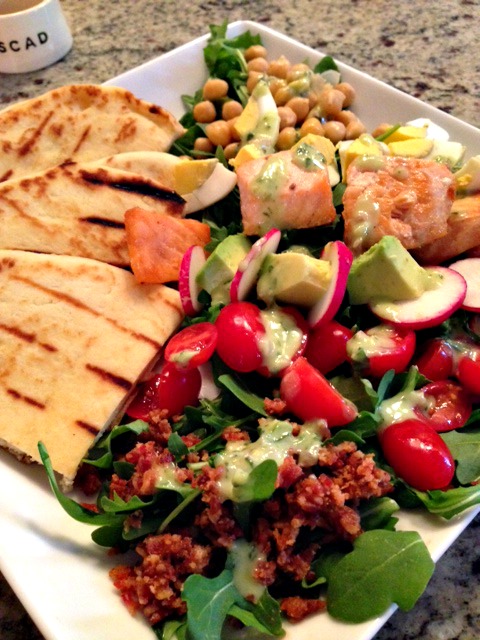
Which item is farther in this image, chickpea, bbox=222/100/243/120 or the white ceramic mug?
the white ceramic mug

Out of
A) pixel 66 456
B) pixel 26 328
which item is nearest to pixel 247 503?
pixel 66 456

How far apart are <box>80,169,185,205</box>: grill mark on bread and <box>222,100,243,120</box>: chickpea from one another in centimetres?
77

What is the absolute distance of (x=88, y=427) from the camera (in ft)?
6.15

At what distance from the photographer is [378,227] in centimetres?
208

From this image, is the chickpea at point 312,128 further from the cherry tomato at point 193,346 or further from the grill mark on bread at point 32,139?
the cherry tomato at point 193,346

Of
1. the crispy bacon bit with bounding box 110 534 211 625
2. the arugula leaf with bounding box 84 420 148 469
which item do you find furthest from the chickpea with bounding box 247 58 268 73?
the crispy bacon bit with bounding box 110 534 211 625

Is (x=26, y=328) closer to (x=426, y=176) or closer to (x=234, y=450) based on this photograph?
(x=234, y=450)

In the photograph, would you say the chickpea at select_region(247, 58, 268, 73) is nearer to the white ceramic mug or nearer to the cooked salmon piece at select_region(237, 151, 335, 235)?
the cooked salmon piece at select_region(237, 151, 335, 235)

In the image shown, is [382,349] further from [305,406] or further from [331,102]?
[331,102]

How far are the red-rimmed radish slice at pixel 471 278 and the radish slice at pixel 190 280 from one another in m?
0.90

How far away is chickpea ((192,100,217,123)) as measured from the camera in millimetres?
2955

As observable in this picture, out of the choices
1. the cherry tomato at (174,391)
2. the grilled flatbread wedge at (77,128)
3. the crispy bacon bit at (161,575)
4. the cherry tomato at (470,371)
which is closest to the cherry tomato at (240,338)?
the cherry tomato at (174,391)

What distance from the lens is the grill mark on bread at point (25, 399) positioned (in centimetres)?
191

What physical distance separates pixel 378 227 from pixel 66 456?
1271 millimetres
